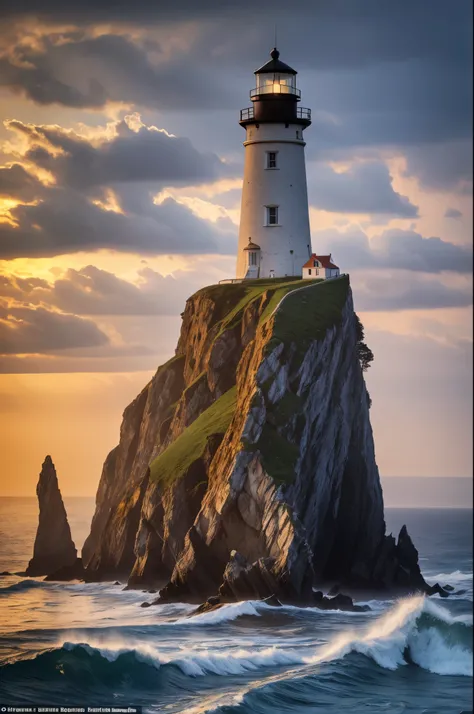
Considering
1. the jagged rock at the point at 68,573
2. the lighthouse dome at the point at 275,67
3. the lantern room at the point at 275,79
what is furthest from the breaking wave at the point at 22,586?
the lighthouse dome at the point at 275,67

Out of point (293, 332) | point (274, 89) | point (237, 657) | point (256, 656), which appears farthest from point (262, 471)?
point (274, 89)

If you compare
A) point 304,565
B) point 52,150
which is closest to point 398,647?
point 304,565

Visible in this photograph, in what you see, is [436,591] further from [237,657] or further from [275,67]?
[275,67]

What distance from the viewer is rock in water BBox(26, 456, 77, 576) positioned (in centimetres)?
9062

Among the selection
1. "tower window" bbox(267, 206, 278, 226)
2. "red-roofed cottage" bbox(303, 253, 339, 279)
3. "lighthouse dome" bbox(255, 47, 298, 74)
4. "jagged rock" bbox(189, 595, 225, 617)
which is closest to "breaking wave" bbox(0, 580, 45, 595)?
"jagged rock" bbox(189, 595, 225, 617)

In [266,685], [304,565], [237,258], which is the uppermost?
[237,258]

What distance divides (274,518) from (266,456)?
12.2 feet

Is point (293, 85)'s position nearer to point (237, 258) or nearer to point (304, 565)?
point (237, 258)

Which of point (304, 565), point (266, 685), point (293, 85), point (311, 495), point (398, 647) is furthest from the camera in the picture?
point (293, 85)

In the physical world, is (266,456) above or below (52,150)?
below

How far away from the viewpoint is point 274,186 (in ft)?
324

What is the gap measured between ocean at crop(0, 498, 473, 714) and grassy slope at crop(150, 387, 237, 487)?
7.37m

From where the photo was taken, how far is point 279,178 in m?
98.6

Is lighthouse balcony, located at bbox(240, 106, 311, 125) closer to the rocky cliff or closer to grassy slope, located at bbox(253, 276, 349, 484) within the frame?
the rocky cliff
